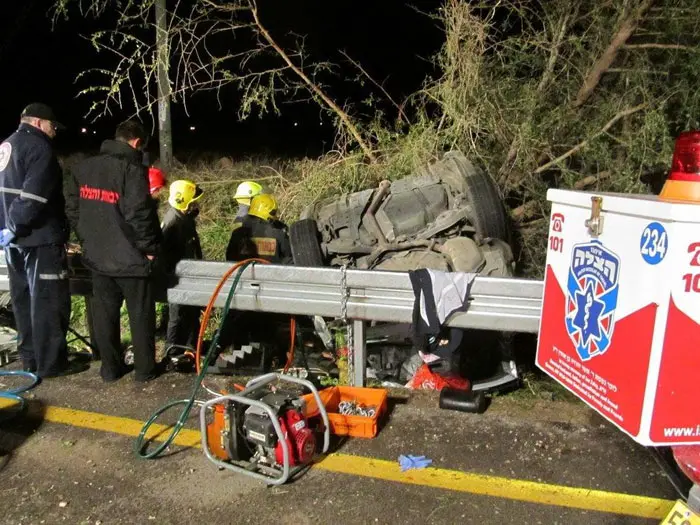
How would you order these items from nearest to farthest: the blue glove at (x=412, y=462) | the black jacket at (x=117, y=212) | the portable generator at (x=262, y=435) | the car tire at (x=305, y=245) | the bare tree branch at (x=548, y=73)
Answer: the portable generator at (x=262, y=435)
the blue glove at (x=412, y=462)
the black jacket at (x=117, y=212)
the car tire at (x=305, y=245)
the bare tree branch at (x=548, y=73)

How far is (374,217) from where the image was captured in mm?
5031

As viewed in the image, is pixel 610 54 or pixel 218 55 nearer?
pixel 610 54

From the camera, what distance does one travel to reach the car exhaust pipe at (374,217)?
4953 mm

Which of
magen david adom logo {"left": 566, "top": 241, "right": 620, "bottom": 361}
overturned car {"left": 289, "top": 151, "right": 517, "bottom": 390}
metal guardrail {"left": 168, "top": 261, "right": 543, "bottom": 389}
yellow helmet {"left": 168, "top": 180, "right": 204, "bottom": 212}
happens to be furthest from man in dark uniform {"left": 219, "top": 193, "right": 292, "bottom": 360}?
magen david adom logo {"left": 566, "top": 241, "right": 620, "bottom": 361}

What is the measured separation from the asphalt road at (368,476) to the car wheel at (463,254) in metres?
1.02

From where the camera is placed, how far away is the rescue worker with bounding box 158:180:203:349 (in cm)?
522

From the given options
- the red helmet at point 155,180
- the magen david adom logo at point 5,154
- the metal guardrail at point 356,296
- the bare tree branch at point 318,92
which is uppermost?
the bare tree branch at point 318,92

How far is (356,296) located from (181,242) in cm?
216

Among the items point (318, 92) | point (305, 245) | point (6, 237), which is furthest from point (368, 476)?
point (318, 92)

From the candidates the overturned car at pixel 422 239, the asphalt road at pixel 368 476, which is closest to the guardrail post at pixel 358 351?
the asphalt road at pixel 368 476

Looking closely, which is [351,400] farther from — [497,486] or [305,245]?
[305,245]

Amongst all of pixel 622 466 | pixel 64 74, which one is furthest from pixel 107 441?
pixel 64 74

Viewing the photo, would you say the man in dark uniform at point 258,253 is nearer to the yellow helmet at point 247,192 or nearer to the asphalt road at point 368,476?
the yellow helmet at point 247,192

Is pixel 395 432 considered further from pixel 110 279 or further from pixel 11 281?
pixel 11 281
